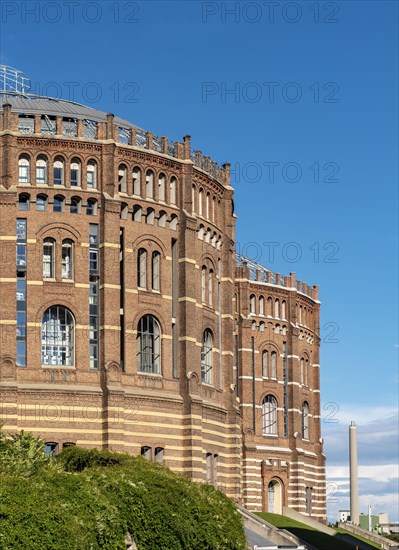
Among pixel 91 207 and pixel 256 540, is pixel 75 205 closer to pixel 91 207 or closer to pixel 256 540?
pixel 91 207

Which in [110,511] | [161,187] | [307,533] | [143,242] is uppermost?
[161,187]

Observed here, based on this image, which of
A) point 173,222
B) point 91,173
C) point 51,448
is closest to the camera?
point 51,448

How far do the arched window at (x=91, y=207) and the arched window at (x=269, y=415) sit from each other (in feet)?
119

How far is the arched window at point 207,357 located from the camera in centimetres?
9075

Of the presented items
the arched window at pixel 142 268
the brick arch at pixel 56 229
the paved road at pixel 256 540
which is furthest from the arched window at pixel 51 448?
the paved road at pixel 256 540

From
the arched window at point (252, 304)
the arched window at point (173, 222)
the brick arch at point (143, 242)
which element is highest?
the arched window at point (173, 222)

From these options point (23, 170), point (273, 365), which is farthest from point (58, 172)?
point (273, 365)

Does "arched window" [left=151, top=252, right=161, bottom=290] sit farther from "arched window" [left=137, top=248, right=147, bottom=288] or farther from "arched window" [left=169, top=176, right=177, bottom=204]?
"arched window" [left=169, top=176, right=177, bottom=204]

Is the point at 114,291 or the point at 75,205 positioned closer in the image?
the point at 114,291

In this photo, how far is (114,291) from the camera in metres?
83.3

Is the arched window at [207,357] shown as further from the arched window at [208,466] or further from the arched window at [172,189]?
the arched window at [172,189]

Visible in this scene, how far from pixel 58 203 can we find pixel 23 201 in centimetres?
219

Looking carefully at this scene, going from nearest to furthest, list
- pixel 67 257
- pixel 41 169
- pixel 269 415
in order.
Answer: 1. pixel 67 257
2. pixel 41 169
3. pixel 269 415

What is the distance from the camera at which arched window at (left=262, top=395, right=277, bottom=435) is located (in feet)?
378
